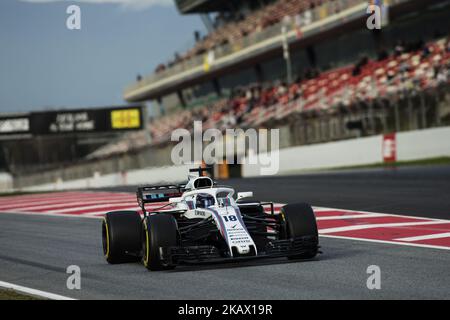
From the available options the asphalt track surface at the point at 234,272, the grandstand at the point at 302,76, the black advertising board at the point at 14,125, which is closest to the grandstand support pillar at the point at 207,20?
the grandstand at the point at 302,76

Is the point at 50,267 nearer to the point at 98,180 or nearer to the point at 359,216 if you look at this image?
the point at 359,216

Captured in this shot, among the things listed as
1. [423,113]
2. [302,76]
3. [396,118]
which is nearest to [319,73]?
[302,76]

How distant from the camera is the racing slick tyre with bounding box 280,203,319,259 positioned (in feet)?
32.0

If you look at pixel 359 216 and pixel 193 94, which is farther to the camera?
pixel 193 94

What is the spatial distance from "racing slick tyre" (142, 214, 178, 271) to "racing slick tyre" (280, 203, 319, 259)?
49.0 inches

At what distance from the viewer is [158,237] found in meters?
9.23

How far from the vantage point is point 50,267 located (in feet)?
33.3

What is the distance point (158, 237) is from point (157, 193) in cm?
185

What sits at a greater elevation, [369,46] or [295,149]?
[369,46]

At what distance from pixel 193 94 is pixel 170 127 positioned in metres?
6.65

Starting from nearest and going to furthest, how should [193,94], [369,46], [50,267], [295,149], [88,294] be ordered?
[88,294] → [50,267] → [295,149] → [369,46] → [193,94]

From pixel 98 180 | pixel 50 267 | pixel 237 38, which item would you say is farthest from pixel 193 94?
pixel 50 267

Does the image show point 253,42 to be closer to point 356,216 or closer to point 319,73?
point 319,73
